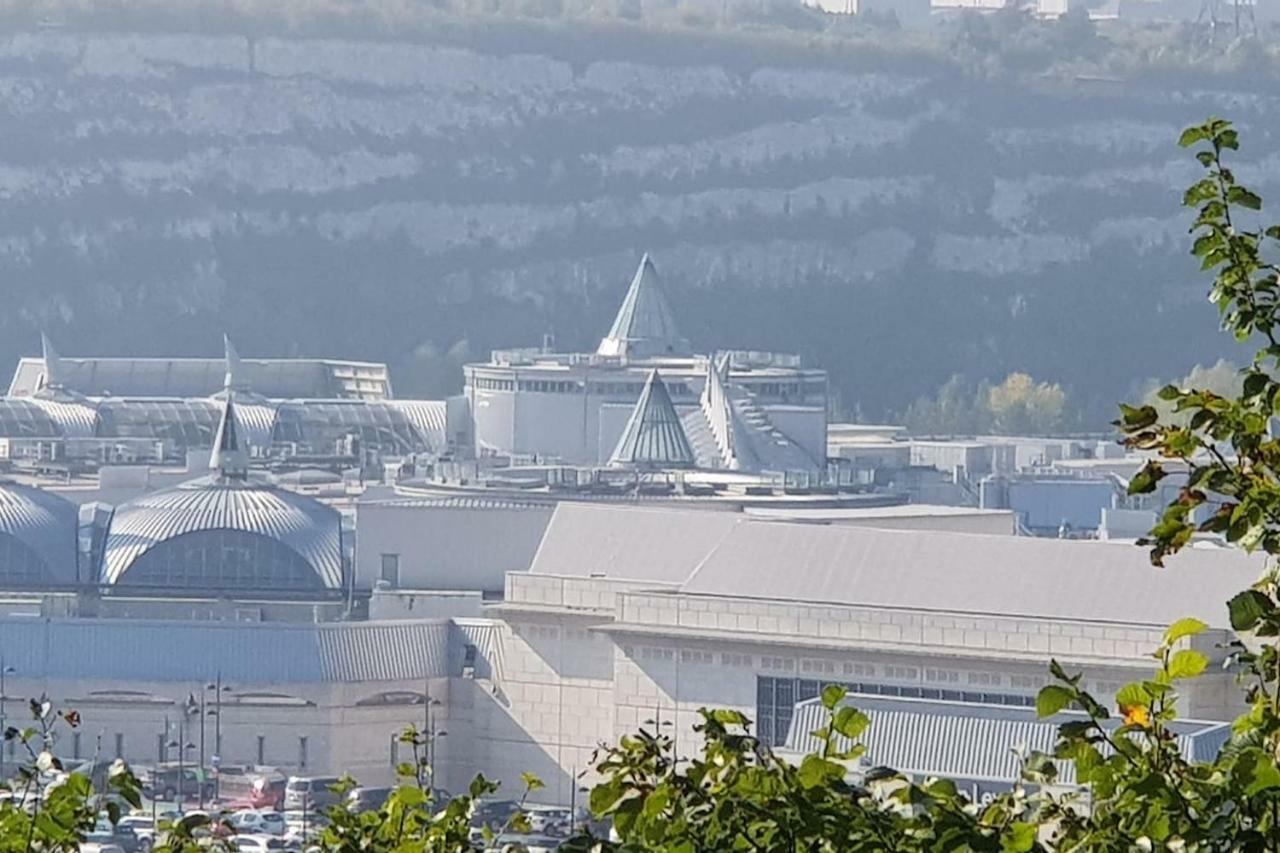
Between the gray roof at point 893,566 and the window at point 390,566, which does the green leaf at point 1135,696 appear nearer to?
the gray roof at point 893,566

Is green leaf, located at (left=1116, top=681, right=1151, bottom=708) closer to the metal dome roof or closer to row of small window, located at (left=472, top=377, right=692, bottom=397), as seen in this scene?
the metal dome roof

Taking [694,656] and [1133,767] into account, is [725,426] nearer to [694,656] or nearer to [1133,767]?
[694,656]

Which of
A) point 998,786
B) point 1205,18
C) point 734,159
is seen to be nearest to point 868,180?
point 734,159

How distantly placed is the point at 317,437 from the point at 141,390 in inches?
556

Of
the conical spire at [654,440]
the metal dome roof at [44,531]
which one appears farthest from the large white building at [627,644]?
the conical spire at [654,440]

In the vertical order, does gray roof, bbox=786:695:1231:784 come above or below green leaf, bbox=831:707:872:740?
above

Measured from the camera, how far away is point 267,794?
42.3 metres

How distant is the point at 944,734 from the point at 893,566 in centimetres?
597

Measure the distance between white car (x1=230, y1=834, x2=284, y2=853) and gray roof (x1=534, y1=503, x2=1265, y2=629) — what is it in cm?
651

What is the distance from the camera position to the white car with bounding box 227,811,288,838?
126ft

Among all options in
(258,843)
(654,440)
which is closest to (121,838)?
(258,843)

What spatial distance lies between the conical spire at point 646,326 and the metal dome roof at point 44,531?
2789cm

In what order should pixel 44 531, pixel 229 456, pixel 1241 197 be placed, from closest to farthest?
pixel 1241 197
pixel 44 531
pixel 229 456

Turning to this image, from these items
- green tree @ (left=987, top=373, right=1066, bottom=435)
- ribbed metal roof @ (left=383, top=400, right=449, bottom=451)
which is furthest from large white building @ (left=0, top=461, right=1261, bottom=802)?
green tree @ (left=987, top=373, right=1066, bottom=435)
